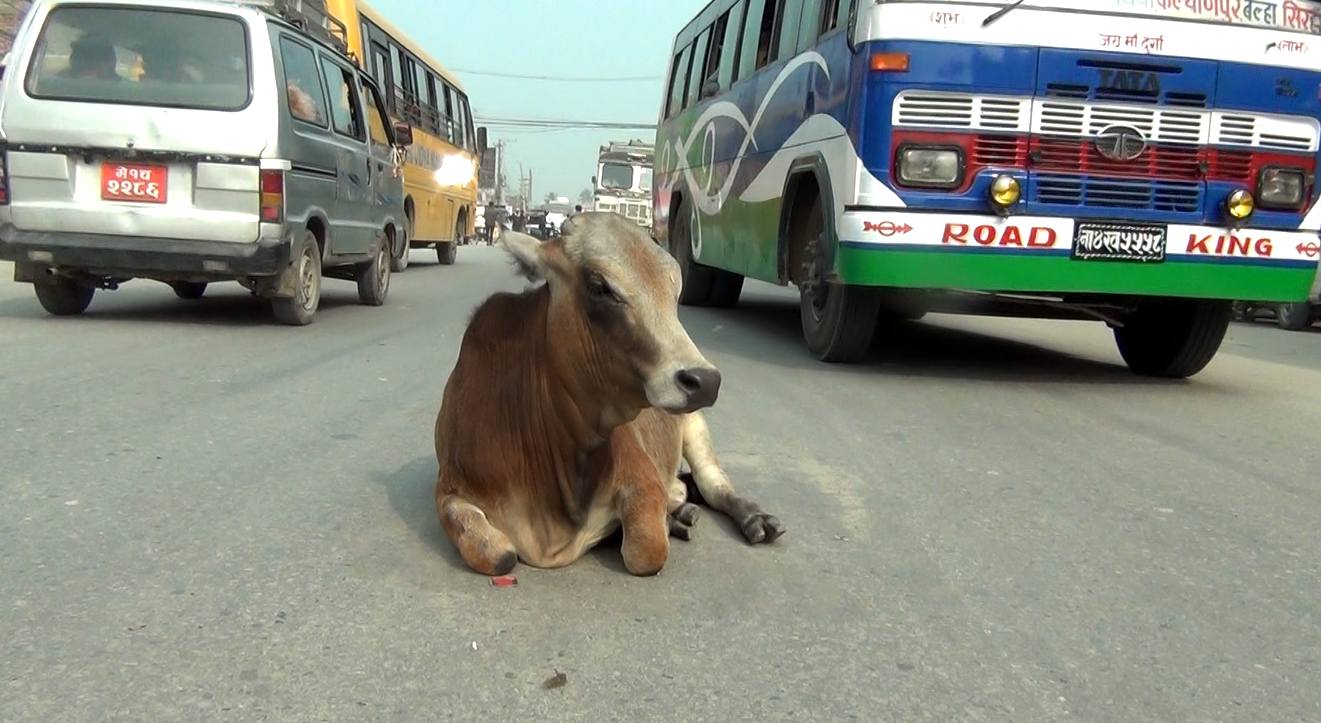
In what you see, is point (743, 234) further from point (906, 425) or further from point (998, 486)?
point (998, 486)

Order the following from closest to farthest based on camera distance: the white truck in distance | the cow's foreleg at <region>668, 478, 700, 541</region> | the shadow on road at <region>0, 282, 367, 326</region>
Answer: the cow's foreleg at <region>668, 478, 700, 541</region> < the shadow on road at <region>0, 282, 367, 326</region> < the white truck in distance

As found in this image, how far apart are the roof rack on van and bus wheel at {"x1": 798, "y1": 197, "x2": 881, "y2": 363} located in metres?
4.49

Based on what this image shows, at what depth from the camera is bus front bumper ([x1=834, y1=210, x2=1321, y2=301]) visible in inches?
280

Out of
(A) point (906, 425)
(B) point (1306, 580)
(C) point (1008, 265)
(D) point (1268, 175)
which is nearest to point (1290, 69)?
(D) point (1268, 175)

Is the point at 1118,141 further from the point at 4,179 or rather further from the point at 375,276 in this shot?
the point at 4,179

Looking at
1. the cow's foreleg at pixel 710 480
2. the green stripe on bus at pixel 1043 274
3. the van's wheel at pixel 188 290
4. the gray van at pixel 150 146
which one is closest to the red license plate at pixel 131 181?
the gray van at pixel 150 146

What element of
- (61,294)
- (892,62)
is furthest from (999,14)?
(61,294)

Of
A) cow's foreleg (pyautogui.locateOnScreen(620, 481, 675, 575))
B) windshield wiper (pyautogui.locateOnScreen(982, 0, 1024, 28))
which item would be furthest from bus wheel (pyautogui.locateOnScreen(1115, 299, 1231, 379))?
cow's foreleg (pyautogui.locateOnScreen(620, 481, 675, 575))

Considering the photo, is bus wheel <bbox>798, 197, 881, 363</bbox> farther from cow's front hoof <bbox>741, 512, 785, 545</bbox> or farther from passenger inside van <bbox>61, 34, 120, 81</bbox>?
passenger inside van <bbox>61, 34, 120, 81</bbox>

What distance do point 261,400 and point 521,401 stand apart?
3107 mm

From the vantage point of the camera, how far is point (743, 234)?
34.2ft

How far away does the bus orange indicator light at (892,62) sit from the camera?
7.07 metres

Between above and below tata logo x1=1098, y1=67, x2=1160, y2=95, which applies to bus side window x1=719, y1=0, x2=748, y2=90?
above

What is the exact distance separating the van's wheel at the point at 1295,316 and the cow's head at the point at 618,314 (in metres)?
15.9
